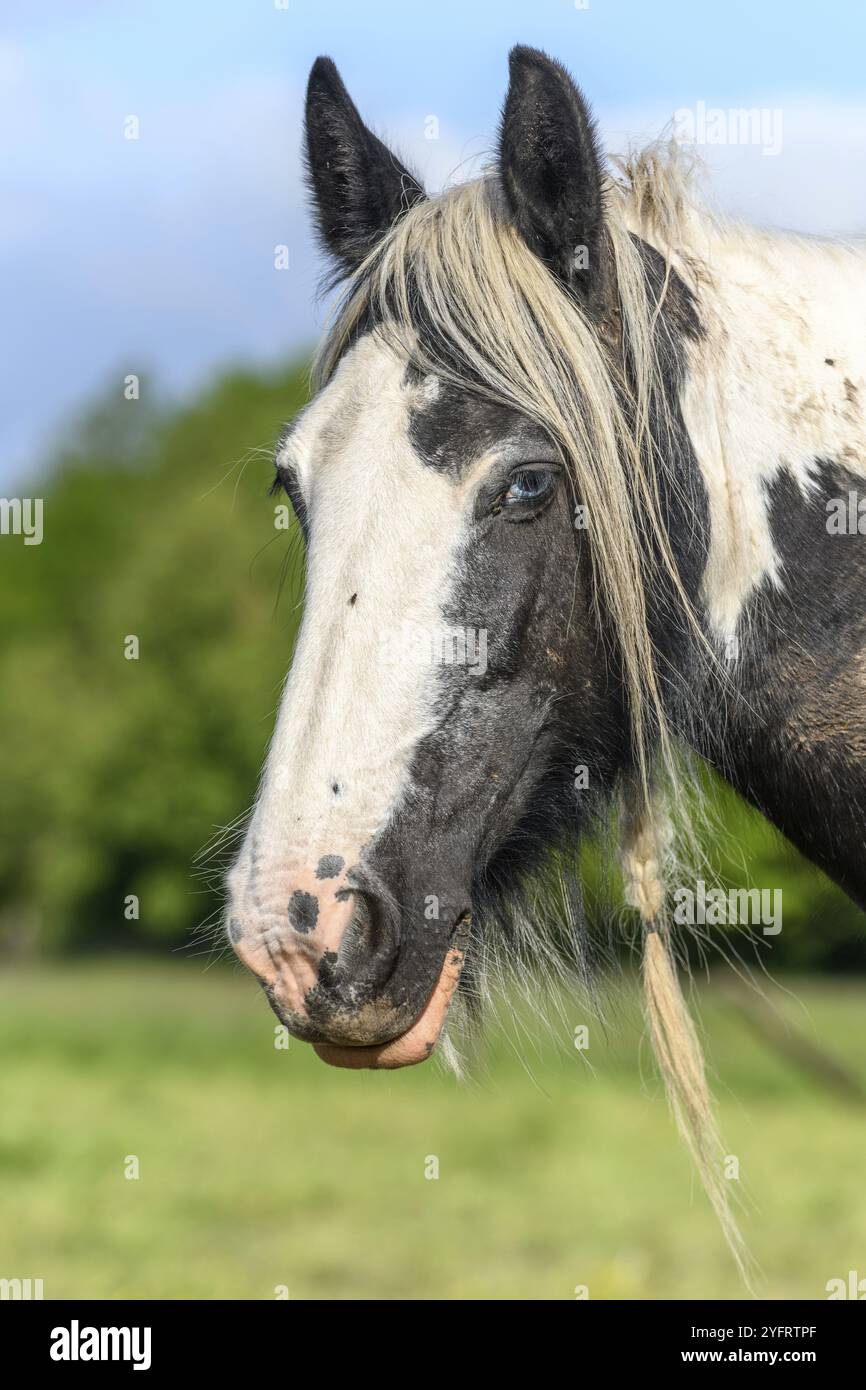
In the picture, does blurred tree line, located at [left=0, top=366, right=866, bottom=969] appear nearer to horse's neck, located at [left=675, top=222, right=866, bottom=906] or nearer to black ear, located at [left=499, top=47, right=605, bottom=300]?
horse's neck, located at [left=675, top=222, right=866, bottom=906]

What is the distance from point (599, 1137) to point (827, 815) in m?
14.6

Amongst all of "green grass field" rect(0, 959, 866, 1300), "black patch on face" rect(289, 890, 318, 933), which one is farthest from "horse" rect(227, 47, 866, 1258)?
"green grass field" rect(0, 959, 866, 1300)

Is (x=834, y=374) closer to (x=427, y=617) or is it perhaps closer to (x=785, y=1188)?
(x=427, y=617)

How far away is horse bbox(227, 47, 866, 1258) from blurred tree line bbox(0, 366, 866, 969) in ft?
99.1

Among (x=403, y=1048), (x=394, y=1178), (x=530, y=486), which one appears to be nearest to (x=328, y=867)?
(x=403, y=1048)

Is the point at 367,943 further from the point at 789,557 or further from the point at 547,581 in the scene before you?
the point at 789,557

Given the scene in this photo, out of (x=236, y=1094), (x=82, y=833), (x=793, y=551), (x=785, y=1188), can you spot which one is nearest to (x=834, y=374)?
(x=793, y=551)

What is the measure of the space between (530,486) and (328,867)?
103cm

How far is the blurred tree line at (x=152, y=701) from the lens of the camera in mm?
42406

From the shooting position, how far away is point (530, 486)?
3.15 metres

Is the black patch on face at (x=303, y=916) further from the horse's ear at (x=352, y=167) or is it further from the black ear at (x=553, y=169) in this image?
the horse's ear at (x=352, y=167)

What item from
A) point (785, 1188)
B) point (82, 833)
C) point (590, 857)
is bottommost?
point (82, 833)

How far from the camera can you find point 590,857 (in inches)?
170
